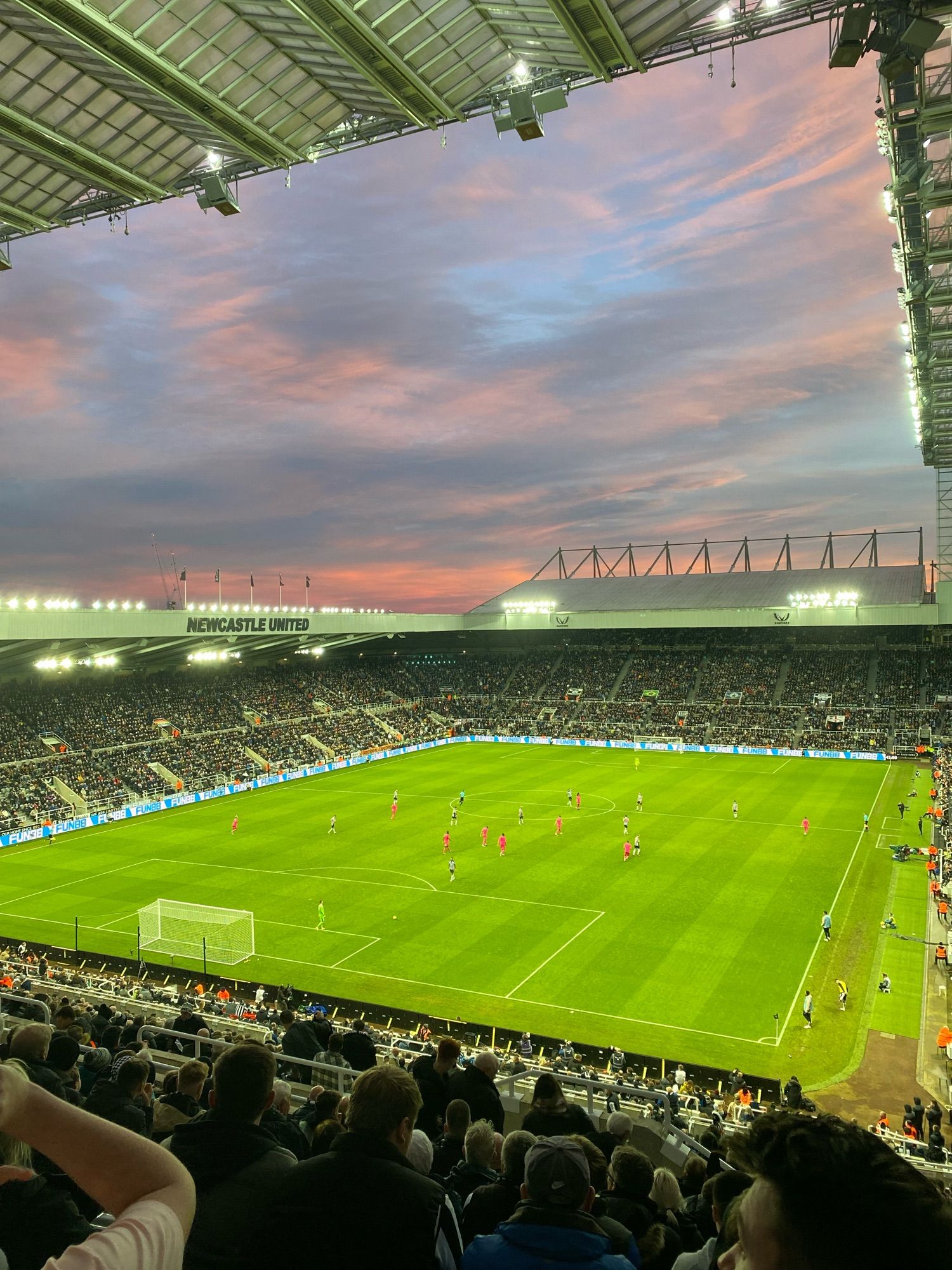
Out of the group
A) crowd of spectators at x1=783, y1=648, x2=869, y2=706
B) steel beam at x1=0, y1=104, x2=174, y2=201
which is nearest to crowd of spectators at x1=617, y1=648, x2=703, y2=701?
crowd of spectators at x1=783, y1=648, x2=869, y2=706

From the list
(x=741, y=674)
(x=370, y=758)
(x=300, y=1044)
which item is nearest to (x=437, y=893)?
(x=300, y=1044)

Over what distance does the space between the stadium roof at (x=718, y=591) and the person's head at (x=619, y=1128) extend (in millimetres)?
78899

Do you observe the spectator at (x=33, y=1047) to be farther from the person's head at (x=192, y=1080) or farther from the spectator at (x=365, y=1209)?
the spectator at (x=365, y=1209)

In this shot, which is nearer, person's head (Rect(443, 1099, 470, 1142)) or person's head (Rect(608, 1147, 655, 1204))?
person's head (Rect(608, 1147, 655, 1204))

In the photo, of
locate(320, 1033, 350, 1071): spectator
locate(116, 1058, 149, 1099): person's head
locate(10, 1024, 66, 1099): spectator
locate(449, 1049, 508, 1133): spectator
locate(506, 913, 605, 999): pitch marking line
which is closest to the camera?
locate(116, 1058, 149, 1099): person's head

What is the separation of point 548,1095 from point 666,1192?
4.54 ft

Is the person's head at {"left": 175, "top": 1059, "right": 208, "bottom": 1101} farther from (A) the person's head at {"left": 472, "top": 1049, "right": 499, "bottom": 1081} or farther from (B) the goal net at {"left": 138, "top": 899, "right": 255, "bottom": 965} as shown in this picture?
(B) the goal net at {"left": 138, "top": 899, "right": 255, "bottom": 965}

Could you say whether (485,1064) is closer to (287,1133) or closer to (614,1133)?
(614,1133)

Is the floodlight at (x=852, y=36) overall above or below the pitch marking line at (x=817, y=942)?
above

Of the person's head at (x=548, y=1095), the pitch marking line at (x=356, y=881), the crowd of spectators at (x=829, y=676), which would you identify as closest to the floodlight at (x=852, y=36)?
the person's head at (x=548, y=1095)

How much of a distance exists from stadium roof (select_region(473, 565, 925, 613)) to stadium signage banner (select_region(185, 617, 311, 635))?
27577 mm

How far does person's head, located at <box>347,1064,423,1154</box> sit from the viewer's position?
3498 millimetres

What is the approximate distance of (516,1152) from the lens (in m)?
5.69

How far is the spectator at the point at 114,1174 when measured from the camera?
175 centimetres
